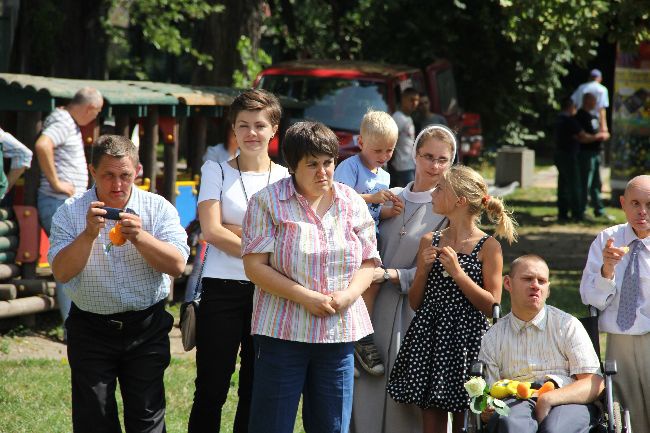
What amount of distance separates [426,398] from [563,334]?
74 centimetres

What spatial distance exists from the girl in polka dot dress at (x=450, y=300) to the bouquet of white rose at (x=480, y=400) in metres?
0.47

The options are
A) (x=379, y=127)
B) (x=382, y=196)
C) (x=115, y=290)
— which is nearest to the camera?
(x=115, y=290)

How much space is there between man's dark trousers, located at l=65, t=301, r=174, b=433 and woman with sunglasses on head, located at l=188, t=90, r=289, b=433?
257 millimetres

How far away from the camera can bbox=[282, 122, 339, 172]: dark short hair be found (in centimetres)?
483

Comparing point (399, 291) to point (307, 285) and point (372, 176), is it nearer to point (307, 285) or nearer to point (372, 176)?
point (372, 176)

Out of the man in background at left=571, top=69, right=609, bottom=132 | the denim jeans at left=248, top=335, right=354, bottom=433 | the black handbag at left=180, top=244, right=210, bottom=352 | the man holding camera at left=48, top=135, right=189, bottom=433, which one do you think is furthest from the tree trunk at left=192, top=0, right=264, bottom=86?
the denim jeans at left=248, top=335, right=354, bottom=433

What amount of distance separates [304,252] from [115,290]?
887 mm

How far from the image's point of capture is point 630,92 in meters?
18.1

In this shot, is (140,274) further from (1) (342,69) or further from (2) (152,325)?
(1) (342,69)

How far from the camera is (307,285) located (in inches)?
189

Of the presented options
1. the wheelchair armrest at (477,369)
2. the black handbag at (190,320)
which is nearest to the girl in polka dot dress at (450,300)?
the wheelchair armrest at (477,369)

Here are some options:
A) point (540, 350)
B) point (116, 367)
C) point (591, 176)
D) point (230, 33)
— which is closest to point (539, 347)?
point (540, 350)

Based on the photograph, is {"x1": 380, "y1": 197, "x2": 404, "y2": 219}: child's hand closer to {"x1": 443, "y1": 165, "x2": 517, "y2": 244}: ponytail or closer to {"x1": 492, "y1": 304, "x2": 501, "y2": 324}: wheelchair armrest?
{"x1": 443, "y1": 165, "x2": 517, "y2": 244}: ponytail

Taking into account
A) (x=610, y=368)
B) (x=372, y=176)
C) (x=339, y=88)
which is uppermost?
(x=339, y=88)
